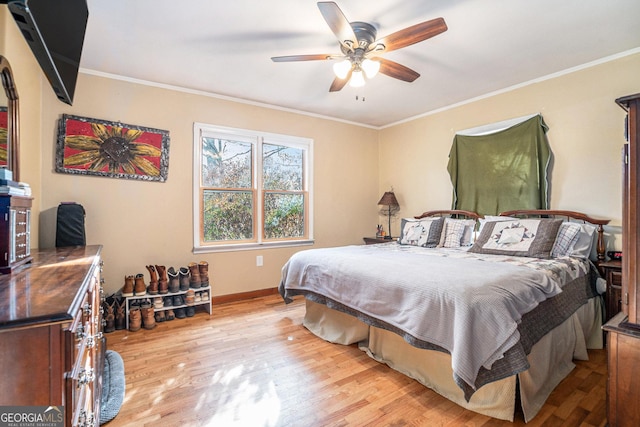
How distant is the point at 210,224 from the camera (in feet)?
12.3

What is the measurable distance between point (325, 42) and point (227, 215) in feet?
7.58

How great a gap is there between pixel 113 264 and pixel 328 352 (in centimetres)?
235

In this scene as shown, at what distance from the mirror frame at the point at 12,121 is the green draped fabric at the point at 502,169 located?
4157 mm

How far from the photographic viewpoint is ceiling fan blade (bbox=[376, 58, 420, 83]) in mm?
2365

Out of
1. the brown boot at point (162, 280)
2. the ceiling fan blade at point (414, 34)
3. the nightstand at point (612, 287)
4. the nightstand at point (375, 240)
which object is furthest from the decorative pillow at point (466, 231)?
the brown boot at point (162, 280)

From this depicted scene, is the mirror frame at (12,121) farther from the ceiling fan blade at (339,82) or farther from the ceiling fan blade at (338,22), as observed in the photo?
the ceiling fan blade at (339,82)

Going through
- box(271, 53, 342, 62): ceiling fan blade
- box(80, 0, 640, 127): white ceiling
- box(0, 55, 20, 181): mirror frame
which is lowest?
box(0, 55, 20, 181): mirror frame

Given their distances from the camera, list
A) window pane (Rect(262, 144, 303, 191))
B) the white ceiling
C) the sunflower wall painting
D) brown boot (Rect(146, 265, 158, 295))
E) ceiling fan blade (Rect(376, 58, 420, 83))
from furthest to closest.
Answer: window pane (Rect(262, 144, 303, 191))
brown boot (Rect(146, 265, 158, 295))
the sunflower wall painting
ceiling fan blade (Rect(376, 58, 420, 83))
the white ceiling

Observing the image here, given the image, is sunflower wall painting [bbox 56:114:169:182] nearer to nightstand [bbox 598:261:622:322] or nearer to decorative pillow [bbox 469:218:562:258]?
decorative pillow [bbox 469:218:562:258]

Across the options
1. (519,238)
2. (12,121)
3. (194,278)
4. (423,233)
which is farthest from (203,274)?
(519,238)

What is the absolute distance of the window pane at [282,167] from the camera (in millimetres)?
4133

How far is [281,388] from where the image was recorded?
1.96 meters

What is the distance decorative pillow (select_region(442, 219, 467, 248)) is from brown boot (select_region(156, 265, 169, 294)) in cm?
304

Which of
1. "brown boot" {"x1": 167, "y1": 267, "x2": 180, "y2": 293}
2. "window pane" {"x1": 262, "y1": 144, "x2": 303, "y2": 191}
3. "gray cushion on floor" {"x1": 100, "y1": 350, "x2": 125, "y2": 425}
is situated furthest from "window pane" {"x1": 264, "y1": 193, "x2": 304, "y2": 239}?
"gray cushion on floor" {"x1": 100, "y1": 350, "x2": 125, "y2": 425}
